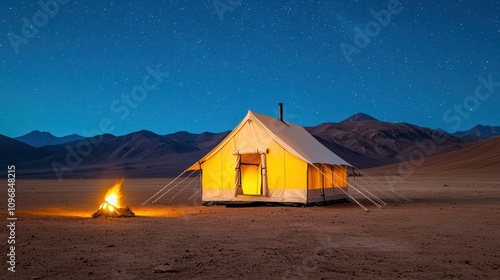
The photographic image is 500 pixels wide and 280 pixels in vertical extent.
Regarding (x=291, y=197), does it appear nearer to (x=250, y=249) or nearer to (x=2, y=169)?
(x=250, y=249)

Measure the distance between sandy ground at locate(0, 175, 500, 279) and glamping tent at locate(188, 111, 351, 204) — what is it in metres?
3.30

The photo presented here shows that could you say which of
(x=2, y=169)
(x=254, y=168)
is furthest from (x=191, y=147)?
(x=254, y=168)

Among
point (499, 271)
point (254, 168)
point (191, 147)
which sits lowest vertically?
point (499, 271)

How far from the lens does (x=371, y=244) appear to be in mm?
8930

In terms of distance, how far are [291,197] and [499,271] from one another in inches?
429

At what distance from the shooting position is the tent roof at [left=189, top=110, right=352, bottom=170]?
17572 millimetres

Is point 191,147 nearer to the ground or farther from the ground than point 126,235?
farther from the ground

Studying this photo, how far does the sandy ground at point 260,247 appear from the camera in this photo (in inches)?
263

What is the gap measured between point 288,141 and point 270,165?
110 centimetres

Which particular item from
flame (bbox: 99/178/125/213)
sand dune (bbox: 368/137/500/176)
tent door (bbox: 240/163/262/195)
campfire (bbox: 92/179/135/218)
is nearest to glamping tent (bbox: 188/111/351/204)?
tent door (bbox: 240/163/262/195)

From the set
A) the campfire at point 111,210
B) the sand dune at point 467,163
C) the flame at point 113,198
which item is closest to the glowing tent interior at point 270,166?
the flame at point 113,198

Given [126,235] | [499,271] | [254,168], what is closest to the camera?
[499,271]

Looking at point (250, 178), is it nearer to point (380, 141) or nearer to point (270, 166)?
point (270, 166)

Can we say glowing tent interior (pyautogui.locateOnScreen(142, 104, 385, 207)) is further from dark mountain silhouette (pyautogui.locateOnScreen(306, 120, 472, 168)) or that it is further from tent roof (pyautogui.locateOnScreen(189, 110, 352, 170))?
dark mountain silhouette (pyautogui.locateOnScreen(306, 120, 472, 168))
